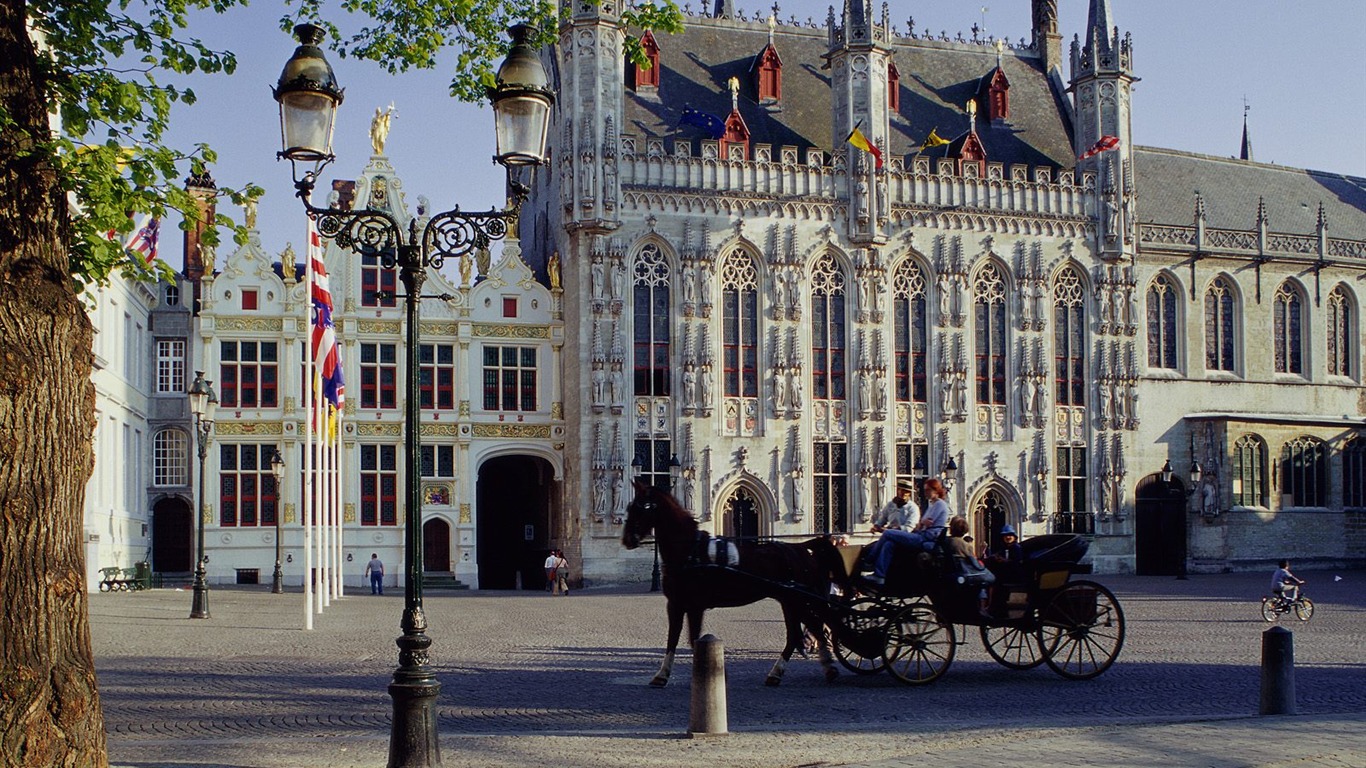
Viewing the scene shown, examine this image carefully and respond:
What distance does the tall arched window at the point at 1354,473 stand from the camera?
51.2 meters

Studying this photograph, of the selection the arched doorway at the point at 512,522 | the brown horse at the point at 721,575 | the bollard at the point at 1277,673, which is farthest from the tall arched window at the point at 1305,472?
the bollard at the point at 1277,673

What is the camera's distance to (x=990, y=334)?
47.3 meters

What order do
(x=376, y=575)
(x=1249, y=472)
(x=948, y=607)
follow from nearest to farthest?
(x=948, y=607)
(x=376, y=575)
(x=1249, y=472)

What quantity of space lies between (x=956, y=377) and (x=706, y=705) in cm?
→ 3599

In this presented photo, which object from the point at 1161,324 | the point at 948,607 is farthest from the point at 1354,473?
the point at 948,607

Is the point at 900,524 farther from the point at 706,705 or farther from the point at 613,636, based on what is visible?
the point at 613,636

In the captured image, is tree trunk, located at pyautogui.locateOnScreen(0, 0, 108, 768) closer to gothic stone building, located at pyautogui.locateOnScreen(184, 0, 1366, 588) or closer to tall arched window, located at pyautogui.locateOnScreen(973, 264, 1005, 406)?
gothic stone building, located at pyautogui.locateOnScreen(184, 0, 1366, 588)

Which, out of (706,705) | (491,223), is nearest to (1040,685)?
(706,705)

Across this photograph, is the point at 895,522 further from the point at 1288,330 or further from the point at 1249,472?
the point at 1288,330

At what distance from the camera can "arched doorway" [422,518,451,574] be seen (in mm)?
43875

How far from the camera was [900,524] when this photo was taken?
52.0ft

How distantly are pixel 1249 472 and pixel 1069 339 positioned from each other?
26.1ft

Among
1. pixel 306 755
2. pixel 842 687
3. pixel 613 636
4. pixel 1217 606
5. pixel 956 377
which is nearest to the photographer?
pixel 306 755

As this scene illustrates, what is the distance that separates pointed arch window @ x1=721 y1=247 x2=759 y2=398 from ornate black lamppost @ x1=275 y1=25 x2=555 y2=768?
33.0 meters
